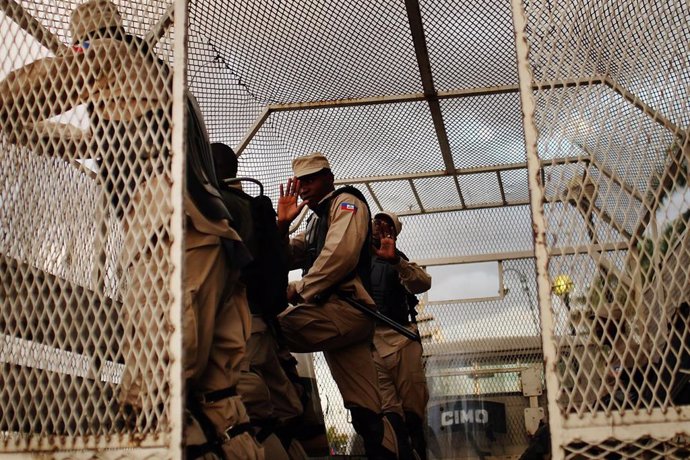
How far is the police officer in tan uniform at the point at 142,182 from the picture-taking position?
312cm

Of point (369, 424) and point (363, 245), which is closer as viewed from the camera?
point (369, 424)

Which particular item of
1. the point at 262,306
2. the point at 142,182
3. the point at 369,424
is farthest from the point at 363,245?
the point at 142,182

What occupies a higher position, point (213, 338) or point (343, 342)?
point (343, 342)

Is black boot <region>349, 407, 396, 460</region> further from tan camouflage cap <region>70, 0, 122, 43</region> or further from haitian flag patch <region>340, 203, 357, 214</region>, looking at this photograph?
tan camouflage cap <region>70, 0, 122, 43</region>

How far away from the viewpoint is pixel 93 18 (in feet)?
11.1

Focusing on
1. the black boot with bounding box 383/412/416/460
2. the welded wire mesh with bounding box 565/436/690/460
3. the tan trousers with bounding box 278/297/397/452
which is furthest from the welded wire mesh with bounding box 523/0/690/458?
the black boot with bounding box 383/412/416/460

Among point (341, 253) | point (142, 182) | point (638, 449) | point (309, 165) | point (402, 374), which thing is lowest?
point (638, 449)

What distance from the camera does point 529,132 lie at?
3.16 metres

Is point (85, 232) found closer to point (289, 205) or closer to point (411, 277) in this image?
point (289, 205)

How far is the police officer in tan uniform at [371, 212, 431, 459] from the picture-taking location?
6.41 m

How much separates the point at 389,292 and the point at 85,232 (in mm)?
3631

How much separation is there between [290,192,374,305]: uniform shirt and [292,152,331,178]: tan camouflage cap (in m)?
0.29

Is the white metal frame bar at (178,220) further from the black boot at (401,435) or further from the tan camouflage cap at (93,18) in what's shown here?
the black boot at (401,435)

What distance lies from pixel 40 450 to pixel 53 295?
597 millimetres
